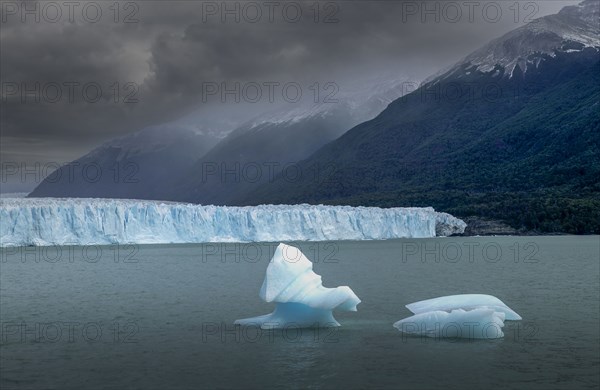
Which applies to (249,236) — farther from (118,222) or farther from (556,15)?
(556,15)

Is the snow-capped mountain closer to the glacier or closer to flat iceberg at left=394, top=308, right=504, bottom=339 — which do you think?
the glacier

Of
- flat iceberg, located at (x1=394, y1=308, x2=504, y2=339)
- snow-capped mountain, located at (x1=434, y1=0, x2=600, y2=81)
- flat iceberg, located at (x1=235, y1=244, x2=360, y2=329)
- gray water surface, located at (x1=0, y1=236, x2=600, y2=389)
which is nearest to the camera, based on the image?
gray water surface, located at (x1=0, y1=236, x2=600, y2=389)

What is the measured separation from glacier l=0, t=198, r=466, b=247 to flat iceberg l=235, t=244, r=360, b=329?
37.9 meters

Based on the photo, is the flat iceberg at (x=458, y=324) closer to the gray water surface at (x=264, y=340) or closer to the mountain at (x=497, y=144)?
the gray water surface at (x=264, y=340)

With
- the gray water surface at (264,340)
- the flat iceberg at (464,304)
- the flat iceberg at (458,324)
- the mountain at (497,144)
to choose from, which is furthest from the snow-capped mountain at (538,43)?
the flat iceberg at (458,324)

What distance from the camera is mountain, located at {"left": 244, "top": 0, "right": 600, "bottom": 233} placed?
88812 mm

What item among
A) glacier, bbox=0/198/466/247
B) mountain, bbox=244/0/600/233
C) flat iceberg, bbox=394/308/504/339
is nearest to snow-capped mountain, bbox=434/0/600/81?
mountain, bbox=244/0/600/233

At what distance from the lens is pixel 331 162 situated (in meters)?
152

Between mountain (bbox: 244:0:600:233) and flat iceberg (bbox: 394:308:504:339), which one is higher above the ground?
mountain (bbox: 244:0:600:233)

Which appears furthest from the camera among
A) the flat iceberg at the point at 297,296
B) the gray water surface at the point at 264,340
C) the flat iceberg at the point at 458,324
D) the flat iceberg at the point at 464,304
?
the flat iceberg at the point at 464,304

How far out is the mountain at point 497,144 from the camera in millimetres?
88812

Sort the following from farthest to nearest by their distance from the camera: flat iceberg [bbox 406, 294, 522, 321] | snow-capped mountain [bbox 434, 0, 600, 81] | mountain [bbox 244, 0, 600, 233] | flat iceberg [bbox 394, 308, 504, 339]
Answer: snow-capped mountain [bbox 434, 0, 600, 81], mountain [bbox 244, 0, 600, 233], flat iceberg [bbox 406, 294, 522, 321], flat iceberg [bbox 394, 308, 504, 339]

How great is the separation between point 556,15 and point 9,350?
558 ft

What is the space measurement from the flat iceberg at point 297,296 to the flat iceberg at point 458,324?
1676 millimetres
